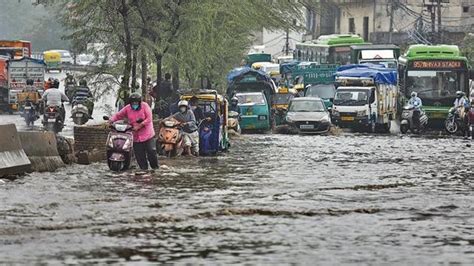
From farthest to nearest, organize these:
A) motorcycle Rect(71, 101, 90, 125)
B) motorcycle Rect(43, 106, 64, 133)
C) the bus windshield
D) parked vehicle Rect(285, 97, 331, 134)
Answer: the bus windshield
parked vehicle Rect(285, 97, 331, 134)
motorcycle Rect(71, 101, 90, 125)
motorcycle Rect(43, 106, 64, 133)

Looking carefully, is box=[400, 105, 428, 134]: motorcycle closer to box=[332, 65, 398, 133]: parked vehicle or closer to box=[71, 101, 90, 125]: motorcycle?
box=[332, 65, 398, 133]: parked vehicle

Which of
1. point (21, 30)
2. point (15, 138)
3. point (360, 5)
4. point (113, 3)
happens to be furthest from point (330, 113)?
point (21, 30)

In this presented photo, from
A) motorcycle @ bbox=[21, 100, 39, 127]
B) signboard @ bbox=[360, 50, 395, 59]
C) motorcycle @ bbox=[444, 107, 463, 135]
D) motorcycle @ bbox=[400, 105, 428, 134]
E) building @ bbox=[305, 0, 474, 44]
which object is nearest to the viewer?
motorcycle @ bbox=[21, 100, 39, 127]

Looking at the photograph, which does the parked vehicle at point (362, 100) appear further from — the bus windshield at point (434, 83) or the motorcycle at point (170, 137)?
the motorcycle at point (170, 137)

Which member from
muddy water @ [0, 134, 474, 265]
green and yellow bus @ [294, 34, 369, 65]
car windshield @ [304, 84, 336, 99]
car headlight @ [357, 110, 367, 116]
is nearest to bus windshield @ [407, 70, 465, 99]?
car headlight @ [357, 110, 367, 116]

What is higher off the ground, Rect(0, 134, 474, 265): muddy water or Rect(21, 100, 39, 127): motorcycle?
Rect(21, 100, 39, 127): motorcycle

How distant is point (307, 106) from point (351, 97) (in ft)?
9.99

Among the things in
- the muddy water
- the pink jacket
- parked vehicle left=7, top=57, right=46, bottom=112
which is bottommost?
the muddy water

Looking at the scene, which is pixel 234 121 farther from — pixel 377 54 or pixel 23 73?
pixel 377 54

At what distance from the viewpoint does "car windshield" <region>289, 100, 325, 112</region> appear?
43375 millimetres

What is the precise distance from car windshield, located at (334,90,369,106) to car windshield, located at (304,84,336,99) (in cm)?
345

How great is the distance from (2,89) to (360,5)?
4531cm

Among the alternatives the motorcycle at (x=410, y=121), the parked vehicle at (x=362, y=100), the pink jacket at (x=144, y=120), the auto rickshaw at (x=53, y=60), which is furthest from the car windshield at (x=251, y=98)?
the auto rickshaw at (x=53, y=60)

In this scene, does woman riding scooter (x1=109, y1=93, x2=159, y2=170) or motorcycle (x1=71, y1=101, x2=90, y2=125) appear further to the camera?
motorcycle (x1=71, y1=101, x2=90, y2=125)
